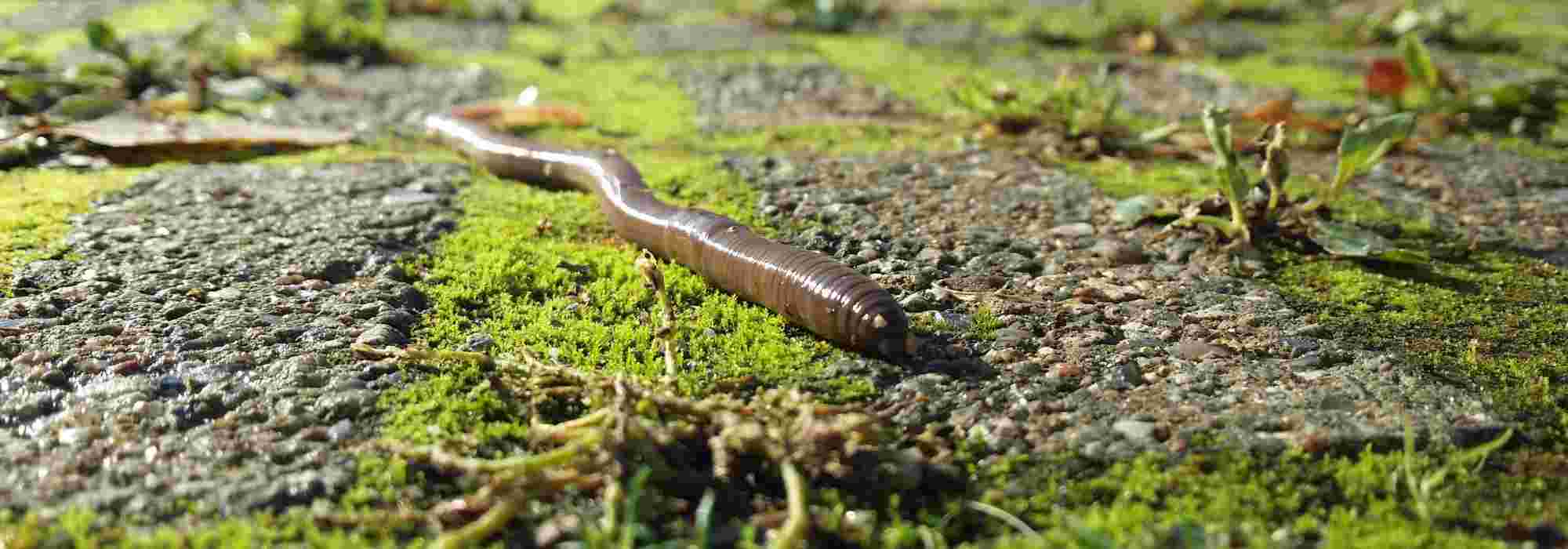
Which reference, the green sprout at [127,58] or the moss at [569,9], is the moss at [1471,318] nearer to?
the green sprout at [127,58]

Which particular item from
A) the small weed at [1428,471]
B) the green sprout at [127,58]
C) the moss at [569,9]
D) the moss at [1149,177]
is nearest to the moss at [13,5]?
the green sprout at [127,58]

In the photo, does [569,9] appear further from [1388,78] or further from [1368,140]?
[1368,140]

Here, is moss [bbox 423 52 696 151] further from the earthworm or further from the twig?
the twig

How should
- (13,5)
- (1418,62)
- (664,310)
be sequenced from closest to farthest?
(664,310)
(1418,62)
(13,5)

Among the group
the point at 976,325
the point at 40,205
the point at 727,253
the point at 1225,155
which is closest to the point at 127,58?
the point at 40,205

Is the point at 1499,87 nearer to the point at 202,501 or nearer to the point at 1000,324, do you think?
the point at 1000,324

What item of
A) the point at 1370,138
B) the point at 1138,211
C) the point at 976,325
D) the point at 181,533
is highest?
the point at 1370,138

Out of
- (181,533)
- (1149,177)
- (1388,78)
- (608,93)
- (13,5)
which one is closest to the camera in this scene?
(181,533)

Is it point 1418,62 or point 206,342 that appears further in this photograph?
point 1418,62
